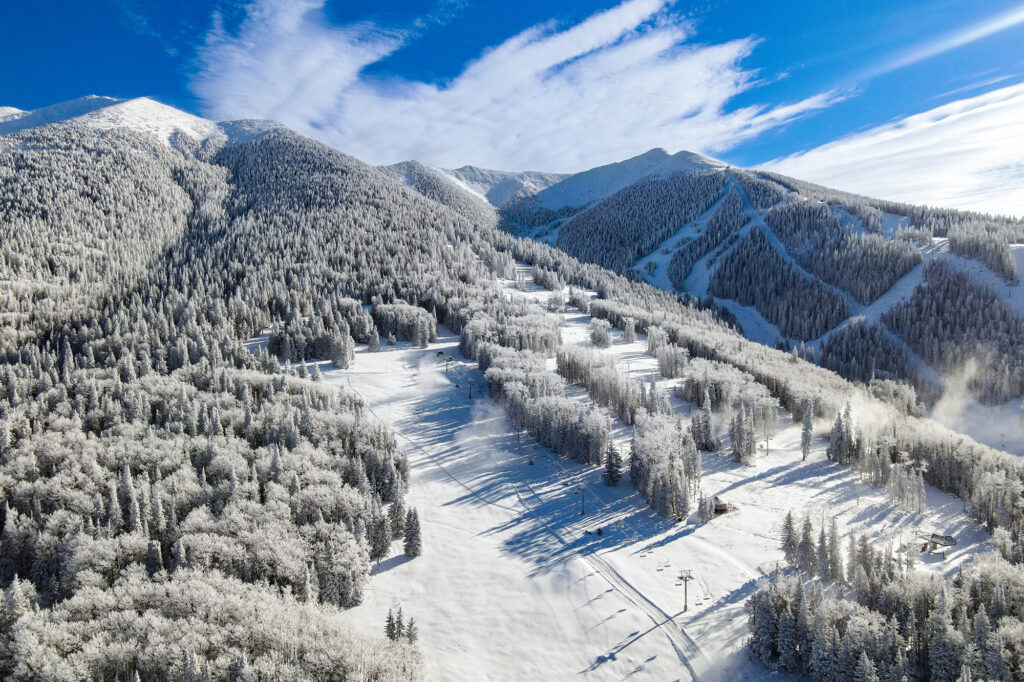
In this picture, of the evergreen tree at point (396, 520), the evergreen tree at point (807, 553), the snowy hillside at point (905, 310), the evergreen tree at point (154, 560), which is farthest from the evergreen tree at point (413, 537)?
the snowy hillside at point (905, 310)

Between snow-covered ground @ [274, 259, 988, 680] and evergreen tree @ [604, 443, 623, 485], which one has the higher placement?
evergreen tree @ [604, 443, 623, 485]

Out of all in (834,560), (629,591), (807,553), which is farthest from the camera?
(807,553)

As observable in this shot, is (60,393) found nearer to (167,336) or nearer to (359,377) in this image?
(167,336)

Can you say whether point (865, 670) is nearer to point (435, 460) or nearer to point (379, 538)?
point (379, 538)

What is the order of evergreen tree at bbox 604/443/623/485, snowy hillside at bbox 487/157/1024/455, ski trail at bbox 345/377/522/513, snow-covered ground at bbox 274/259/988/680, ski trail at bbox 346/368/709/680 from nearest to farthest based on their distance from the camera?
ski trail at bbox 346/368/709/680, snow-covered ground at bbox 274/259/988/680, ski trail at bbox 345/377/522/513, evergreen tree at bbox 604/443/623/485, snowy hillside at bbox 487/157/1024/455

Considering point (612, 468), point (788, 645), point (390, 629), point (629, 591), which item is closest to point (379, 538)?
point (390, 629)

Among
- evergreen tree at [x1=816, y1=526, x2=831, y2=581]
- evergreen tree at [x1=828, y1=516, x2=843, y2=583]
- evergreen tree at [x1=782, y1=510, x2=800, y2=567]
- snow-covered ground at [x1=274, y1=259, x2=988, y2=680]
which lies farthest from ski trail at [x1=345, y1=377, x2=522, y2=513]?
evergreen tree at [x1=828, y1=516, x2=843, y2=583]

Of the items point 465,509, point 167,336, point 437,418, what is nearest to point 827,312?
point 437,418

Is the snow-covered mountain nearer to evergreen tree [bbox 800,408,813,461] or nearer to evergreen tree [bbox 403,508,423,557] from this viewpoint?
evergreen tree [bbox 403,508,423,557]

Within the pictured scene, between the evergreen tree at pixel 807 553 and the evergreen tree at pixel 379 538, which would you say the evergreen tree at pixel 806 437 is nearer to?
the evergreen tree at pixel 807 553
